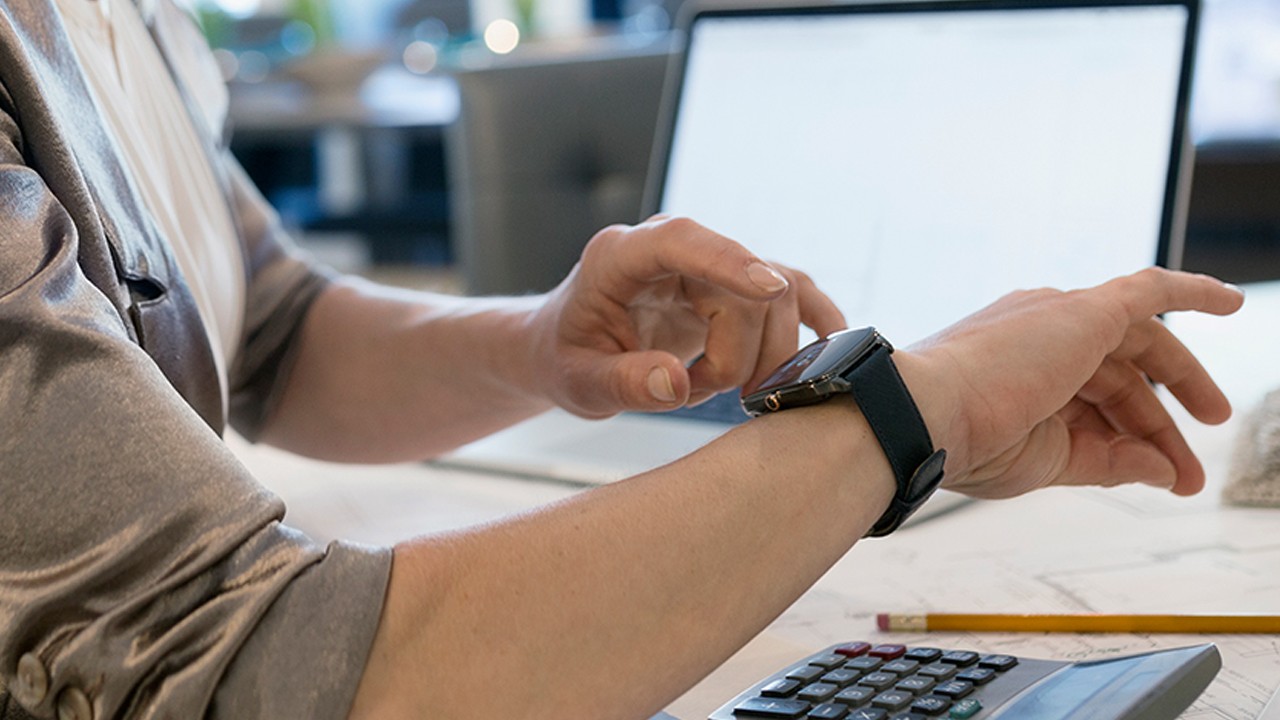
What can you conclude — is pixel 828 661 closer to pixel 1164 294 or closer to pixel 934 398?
pixel 934 398

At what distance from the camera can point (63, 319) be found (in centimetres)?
48

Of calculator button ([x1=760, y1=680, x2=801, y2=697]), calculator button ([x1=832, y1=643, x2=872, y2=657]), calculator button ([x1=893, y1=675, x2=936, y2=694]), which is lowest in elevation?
calculator button ([x1=832, y1=643, x2=872, y2=657])

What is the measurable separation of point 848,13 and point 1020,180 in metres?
0.24

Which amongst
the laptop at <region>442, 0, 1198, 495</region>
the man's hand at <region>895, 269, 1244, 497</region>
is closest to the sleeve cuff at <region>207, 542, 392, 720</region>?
the man's hand at <region>895, 269, 1244, 497</region>

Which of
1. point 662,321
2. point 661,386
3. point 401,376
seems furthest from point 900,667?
point 401,376

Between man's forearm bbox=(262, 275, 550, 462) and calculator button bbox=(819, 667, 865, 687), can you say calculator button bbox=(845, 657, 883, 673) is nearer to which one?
calculator button bbox=(819, 667, 865, 687)

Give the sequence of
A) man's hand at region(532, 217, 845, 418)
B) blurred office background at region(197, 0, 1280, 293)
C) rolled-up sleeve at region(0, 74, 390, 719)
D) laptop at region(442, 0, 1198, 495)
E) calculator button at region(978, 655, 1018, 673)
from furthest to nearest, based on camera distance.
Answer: blurred office background at region(197, 0, 1280, 293) → laptop at region(442, 0, 1198, 495) → man's hand at region(532, 217, 845, 418) → calculator button at region(978, 655, 1018, 673) → rolled-up sleeve at region(0, 74, 390, 719)

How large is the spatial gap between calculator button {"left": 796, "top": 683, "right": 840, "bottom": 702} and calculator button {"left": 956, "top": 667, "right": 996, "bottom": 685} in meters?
0.05

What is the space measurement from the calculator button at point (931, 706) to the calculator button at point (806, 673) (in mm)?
50

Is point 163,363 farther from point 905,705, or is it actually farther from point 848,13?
point 848,13

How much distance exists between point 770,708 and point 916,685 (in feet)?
0.19

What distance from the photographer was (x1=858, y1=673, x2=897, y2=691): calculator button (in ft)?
1.76

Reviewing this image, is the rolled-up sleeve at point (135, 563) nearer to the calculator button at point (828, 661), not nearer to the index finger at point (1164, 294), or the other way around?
the calculator button at point (828, 661)

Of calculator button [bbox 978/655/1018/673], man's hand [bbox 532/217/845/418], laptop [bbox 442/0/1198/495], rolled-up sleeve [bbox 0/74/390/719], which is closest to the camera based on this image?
rolled-up sleeve [bbox 0/74/390/719]
